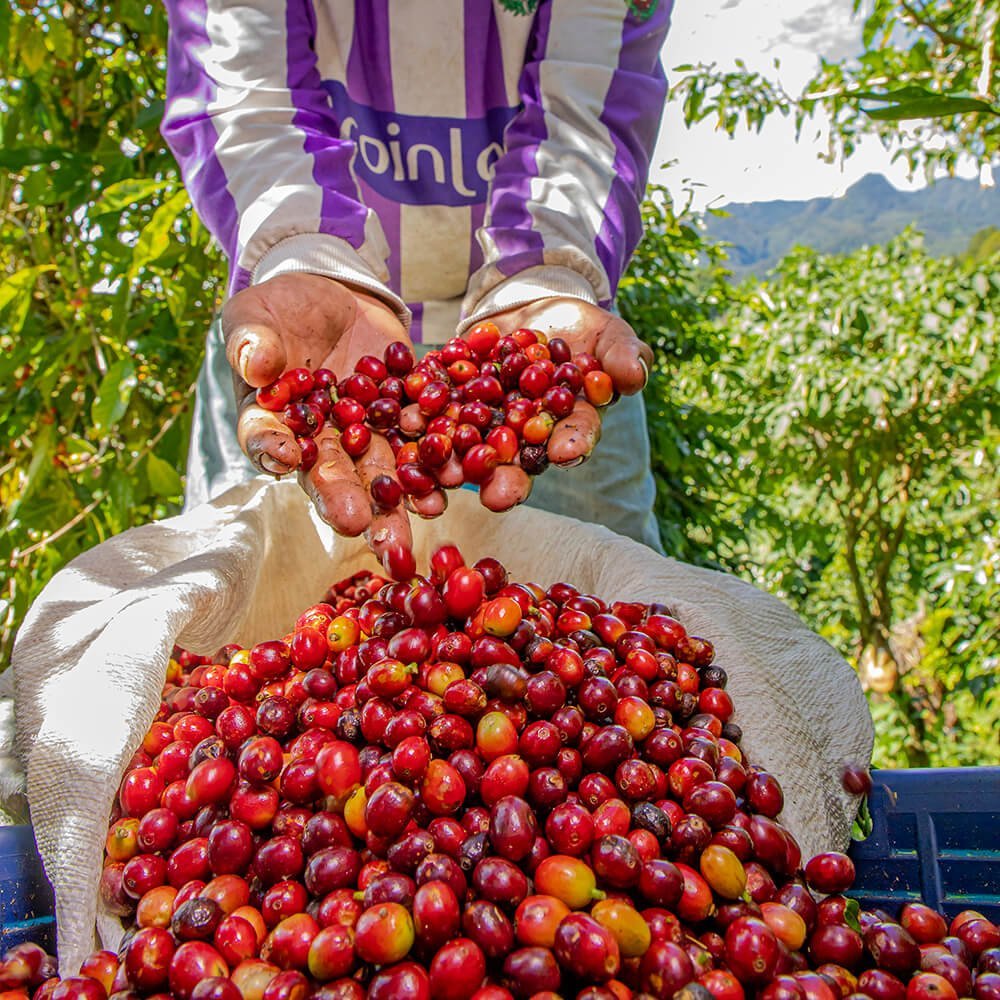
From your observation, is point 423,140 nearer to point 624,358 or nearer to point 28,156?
point 624,358

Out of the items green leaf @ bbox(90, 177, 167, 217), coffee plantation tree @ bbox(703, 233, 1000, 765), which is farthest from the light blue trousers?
coffee plantation tree @ bbox(703, 233, 1000, 765)

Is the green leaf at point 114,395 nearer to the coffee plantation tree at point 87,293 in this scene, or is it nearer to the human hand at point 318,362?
the coffee plantation tree at point 87,293

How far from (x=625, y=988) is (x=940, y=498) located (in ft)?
18.6

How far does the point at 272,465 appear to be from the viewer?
143 centimetres

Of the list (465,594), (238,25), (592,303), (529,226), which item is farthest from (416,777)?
(238,25)

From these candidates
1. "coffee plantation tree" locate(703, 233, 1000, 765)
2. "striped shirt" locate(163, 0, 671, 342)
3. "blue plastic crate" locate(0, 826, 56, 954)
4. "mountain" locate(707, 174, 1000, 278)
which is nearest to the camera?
"blue plastic crate" locate(0, 826, 56, 954)

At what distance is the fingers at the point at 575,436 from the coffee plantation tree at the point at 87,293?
1380 millimetres

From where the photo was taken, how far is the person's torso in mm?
2145

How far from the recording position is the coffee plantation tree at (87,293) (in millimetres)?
2596

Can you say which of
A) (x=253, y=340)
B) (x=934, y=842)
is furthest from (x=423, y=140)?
(x=934, y=842)

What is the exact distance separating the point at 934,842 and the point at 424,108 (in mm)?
1916

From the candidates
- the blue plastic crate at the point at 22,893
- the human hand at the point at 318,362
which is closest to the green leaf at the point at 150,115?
the human hand at the point at 318,362

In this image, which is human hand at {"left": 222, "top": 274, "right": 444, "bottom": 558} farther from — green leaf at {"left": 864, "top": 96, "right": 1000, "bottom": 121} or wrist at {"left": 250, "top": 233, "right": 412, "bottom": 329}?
green leaf at {"left": 864, "top": 96, "right": 1000, "bottom": 121}

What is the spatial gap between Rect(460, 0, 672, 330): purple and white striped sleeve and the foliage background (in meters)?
0.59
